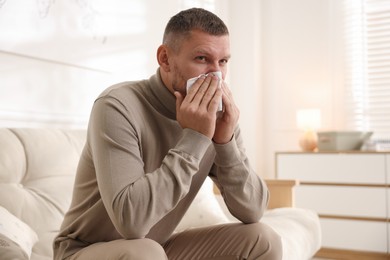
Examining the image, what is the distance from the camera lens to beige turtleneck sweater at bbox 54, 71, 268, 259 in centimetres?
117

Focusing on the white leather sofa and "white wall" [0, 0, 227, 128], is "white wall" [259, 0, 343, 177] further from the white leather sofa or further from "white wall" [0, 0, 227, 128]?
the white leather sofa

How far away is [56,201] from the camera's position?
1850mm

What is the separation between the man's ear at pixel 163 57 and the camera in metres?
1.45

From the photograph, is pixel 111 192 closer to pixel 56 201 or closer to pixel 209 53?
pixel 209 53

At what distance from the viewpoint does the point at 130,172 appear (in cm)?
120

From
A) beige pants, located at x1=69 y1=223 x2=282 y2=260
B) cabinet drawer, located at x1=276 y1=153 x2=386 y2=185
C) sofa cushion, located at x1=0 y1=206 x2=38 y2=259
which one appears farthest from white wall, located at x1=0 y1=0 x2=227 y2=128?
cabinet drawer, located at x1=276 y1=153 x2=386 y2=185

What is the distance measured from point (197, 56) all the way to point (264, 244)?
552 millimetres

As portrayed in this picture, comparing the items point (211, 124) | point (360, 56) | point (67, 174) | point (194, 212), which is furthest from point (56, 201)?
point (360, 56)

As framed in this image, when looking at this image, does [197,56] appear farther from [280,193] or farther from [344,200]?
[344,200]

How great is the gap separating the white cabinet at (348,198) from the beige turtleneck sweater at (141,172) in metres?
2.41

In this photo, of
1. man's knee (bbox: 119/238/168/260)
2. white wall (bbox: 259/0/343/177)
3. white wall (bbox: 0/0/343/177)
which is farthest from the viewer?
white wall (bbox: 259/0/343/177)

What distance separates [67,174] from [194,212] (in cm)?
60

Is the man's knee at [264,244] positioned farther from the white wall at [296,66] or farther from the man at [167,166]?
the white wall at [296,66]

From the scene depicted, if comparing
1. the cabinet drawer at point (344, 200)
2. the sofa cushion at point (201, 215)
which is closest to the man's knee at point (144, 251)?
the sofa cushion at point (201, 215)
